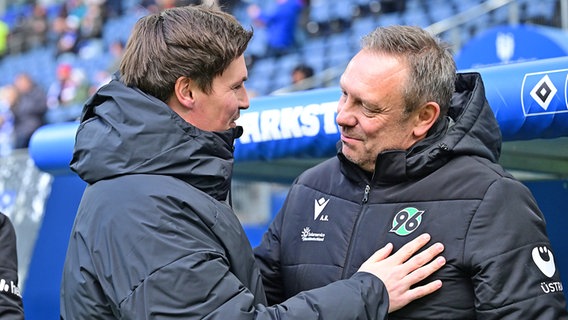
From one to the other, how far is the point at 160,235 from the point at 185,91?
37 cm

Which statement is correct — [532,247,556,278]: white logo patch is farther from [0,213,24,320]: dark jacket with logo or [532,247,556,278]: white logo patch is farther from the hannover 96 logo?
[0,213,24,320]: dark jacket with logo

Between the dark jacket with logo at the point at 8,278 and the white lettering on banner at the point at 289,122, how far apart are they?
951 mm

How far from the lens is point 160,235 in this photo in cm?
186

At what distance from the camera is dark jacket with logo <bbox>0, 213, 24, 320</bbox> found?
266 cm

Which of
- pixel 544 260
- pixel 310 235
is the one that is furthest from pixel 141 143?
pixel 544 260

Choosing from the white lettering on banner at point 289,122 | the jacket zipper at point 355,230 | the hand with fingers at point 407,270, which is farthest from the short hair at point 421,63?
the white lettering on banner at point 289,122

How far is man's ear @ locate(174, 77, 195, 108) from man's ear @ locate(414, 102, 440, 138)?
0.58 m

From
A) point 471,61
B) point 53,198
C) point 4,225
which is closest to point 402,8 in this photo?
point 471,61

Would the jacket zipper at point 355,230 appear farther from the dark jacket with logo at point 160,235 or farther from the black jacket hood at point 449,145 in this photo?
the dark jacket with logo at point 160,235

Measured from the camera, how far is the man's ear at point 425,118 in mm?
2207

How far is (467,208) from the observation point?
2.10 metres

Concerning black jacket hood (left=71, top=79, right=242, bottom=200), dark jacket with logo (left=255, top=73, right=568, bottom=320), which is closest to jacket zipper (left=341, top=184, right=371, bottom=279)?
dark jacket with logo (left=255, top=73, right=568, bottom=320)

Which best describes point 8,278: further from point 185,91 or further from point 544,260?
point 544,260

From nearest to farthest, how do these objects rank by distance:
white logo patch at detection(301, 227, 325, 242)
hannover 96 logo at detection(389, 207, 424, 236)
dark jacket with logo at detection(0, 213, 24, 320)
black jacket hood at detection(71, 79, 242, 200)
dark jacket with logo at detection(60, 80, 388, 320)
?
dark jacket with logo at detection(60, 80, 388, 320) → black jacket hood at detection(71, 79, 242, 200) → hannover 96 logo at detection(389, 207, 424, 236) → white logo patch at detection(301, 227, 325, 242) → dark jacket with logo at detection(0, 213, 24, 320)
